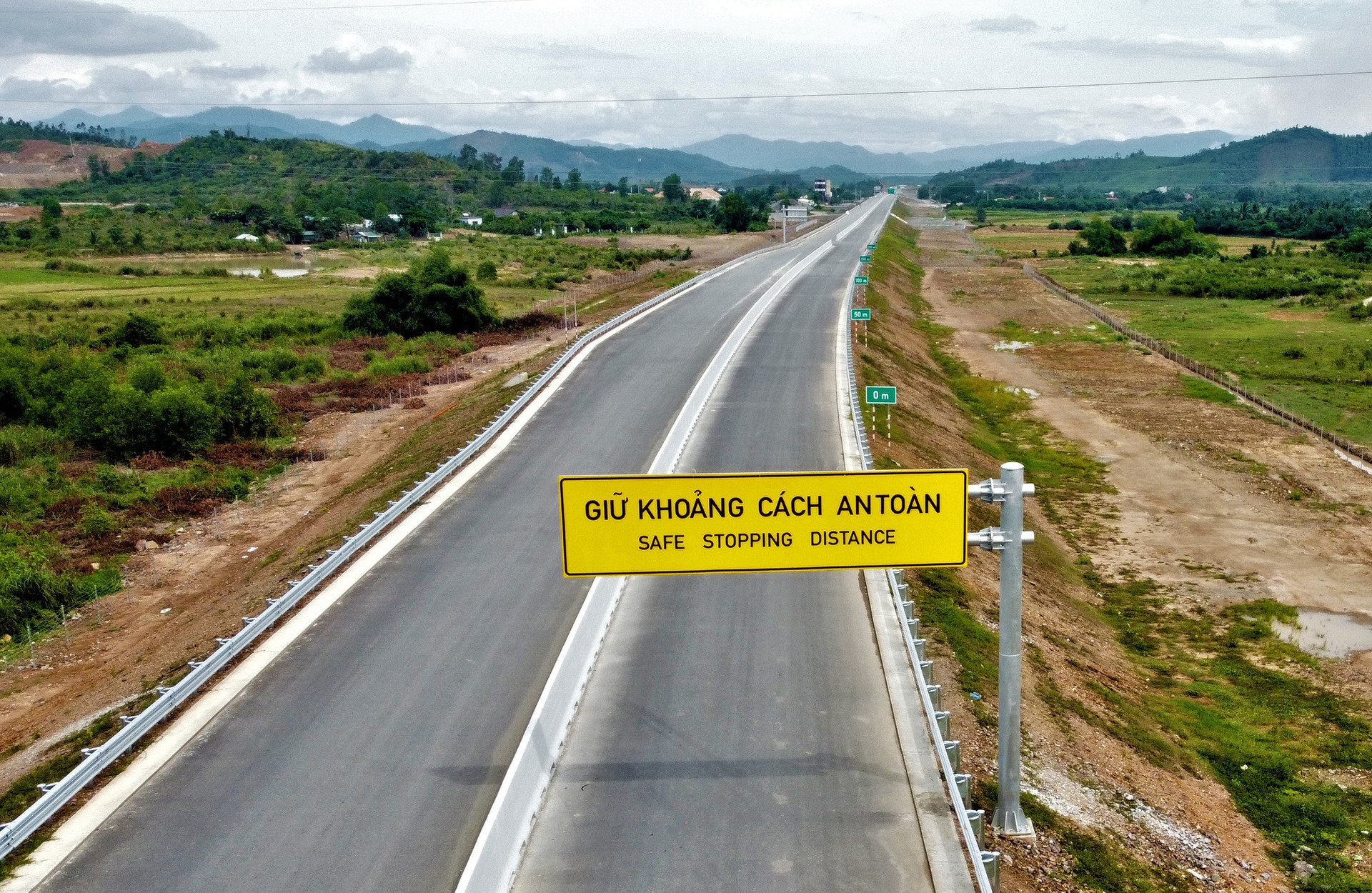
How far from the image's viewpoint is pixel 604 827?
12.2 m

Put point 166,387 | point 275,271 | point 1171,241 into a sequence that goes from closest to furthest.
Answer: point 166,387 → point 275,271 → point 1171,241

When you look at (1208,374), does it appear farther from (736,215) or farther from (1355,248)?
(736,215)

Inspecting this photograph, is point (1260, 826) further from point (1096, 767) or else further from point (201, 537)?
point (201, 537)

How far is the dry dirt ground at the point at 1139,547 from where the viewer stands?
14867 mm

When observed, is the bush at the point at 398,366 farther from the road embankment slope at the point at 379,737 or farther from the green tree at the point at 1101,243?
the green tree at the point at 1101,243

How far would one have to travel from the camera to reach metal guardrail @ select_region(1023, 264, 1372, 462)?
4241cm

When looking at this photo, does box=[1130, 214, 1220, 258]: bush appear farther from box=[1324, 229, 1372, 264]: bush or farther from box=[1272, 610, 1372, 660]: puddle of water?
box=[1272, 610, 1372, 660]: puddle of water

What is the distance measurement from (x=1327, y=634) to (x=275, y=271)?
9755 centimetres

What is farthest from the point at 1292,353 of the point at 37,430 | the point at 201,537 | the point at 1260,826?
the point at 37,430

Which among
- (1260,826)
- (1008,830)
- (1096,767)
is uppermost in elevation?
(1008,830)

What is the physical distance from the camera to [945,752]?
1273 cm

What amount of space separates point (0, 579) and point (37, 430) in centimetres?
1619

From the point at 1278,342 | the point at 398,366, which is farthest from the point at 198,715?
the point at 1278,342

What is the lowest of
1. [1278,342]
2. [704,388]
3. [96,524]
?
[96,524]
